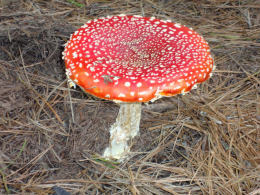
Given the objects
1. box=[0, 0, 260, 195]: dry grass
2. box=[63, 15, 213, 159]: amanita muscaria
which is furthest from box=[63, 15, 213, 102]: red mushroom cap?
box=[0, 0, 260, 195]: dry grass

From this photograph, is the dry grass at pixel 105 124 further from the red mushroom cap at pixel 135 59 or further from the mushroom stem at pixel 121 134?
the red mushroom cap at pixel 135 59

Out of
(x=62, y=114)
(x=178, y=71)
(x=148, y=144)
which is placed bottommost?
(x=148, y=144)

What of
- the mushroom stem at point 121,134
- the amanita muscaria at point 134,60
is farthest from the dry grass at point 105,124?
the amanita muscaria at point 134,60

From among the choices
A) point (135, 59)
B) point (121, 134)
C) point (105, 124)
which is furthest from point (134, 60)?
point (105, 124)

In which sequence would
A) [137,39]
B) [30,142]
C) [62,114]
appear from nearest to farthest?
1. [137,39]
2. [30,142]
3. [62,114]

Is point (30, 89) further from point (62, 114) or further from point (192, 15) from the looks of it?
point (192, 15)

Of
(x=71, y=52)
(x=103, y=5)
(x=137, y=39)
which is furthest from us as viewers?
(x=103, y=5)

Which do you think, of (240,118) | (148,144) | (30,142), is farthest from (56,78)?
(240,118)
